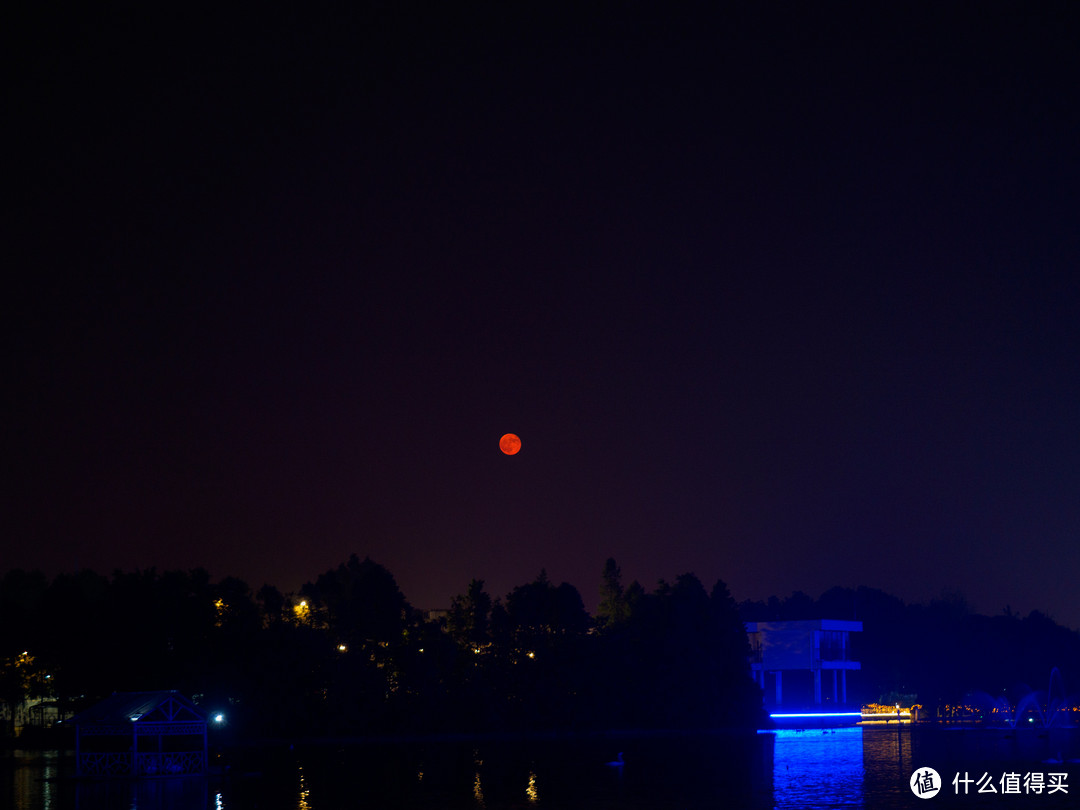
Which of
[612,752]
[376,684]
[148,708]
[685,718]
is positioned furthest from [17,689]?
[685,718]

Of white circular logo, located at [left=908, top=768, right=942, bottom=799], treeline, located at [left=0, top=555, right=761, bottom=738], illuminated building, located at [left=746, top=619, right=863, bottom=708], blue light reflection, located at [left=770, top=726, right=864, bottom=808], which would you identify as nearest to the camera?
blue light reflection, located at [left=770, top=726, right=864, bottom=808]

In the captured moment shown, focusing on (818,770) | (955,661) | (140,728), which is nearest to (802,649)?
(955,661)

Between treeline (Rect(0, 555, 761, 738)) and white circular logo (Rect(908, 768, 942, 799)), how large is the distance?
174ft

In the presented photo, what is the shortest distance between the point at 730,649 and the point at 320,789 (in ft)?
239

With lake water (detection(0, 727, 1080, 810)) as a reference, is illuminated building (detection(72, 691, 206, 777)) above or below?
above

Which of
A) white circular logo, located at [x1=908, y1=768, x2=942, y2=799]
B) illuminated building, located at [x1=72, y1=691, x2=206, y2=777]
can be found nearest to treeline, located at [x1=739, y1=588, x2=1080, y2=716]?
white circular logo, located at [x1=908, y1=768, x2=942, y2=799]

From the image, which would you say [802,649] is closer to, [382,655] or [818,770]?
[382,655]

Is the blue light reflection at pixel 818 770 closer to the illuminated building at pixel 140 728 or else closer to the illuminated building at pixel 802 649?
the illuminated building at pixel 802 649

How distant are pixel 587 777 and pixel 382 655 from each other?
48850 mm

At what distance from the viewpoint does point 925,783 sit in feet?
229

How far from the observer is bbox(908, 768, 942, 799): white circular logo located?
214 feet

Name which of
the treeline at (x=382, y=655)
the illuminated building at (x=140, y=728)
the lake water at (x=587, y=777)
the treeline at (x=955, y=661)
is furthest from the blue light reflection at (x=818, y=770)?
the treeline at (x=955, y=661)

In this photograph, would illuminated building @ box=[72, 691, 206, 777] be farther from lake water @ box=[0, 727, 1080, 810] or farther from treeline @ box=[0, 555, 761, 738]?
treeline @ box=[0, 555, 761, 738]

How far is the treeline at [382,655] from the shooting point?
10675cm
